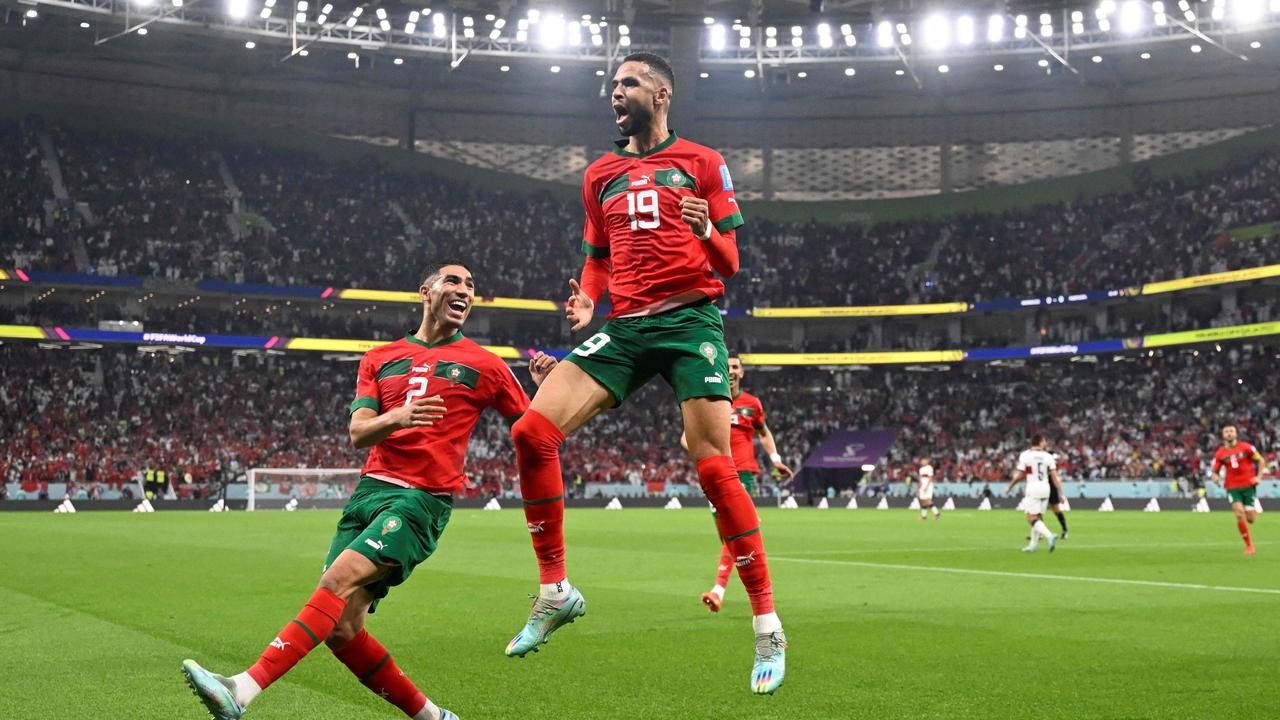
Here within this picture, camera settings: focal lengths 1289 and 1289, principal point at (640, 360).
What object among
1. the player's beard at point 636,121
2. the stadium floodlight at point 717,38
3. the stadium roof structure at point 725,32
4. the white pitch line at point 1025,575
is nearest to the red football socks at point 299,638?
the player's beard at point 636,121

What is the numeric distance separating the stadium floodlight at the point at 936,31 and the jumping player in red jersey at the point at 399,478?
179 ft

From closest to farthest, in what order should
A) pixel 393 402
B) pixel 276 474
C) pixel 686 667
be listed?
pixel 393 402
pixel 686 667
pixel 276 474

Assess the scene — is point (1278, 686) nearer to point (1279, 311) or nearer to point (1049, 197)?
point (1279, 311)

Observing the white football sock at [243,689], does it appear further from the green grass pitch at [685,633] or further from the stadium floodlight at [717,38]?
the stadium floodlight at [717,38]

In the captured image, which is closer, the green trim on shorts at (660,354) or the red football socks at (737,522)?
the red football socks at (737,522)

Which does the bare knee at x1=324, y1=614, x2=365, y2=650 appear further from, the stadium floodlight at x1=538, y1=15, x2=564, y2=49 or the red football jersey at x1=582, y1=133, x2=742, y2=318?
the stadium floodlight at x1=538, y1=15, x2=564, y2=49

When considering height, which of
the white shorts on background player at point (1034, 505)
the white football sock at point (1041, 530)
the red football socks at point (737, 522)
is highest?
the red football socks at point (737, 522)

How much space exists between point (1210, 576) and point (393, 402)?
14.1 meters

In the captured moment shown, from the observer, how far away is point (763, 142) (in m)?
75.6

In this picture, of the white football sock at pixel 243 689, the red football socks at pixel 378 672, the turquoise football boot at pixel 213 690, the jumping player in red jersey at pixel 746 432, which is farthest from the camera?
the jumping player in red jersey at pixel 746 432

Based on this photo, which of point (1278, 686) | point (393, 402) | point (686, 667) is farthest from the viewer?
point (686, 667)

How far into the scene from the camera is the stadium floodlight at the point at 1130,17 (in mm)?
57656

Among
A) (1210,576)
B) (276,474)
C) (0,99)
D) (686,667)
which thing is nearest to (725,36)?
(276,474)

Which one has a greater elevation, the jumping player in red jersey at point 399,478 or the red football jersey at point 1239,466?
the jumping player in red jersey at point 399,478
